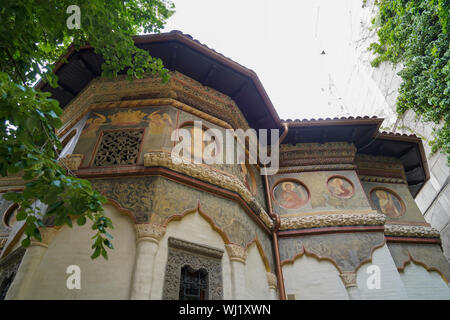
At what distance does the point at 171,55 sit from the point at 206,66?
0.76m

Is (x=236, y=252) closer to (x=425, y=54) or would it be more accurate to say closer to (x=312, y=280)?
(x=312, y=280)

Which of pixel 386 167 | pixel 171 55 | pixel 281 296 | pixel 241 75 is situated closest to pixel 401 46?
pixel 386 167

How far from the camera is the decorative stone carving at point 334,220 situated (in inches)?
250

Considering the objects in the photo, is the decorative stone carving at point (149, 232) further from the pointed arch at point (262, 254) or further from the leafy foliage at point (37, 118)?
the pointed arch at point (262, 254)

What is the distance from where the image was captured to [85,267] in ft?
11.9

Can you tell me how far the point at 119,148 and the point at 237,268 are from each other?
2845 mm

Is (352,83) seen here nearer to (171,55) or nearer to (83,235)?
(171,55)

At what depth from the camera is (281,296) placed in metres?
5.52

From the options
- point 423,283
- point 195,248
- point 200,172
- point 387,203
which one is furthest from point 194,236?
point 387,203

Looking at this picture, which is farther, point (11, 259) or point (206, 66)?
point (206, 66)

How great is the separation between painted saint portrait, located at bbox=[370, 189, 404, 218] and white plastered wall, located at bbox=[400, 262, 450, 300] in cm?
138

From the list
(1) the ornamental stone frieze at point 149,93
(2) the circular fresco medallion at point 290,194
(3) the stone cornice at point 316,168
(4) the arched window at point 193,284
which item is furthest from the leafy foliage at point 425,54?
(4) the arched window at point 193,284

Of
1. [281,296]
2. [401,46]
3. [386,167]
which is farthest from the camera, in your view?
[401,46]
